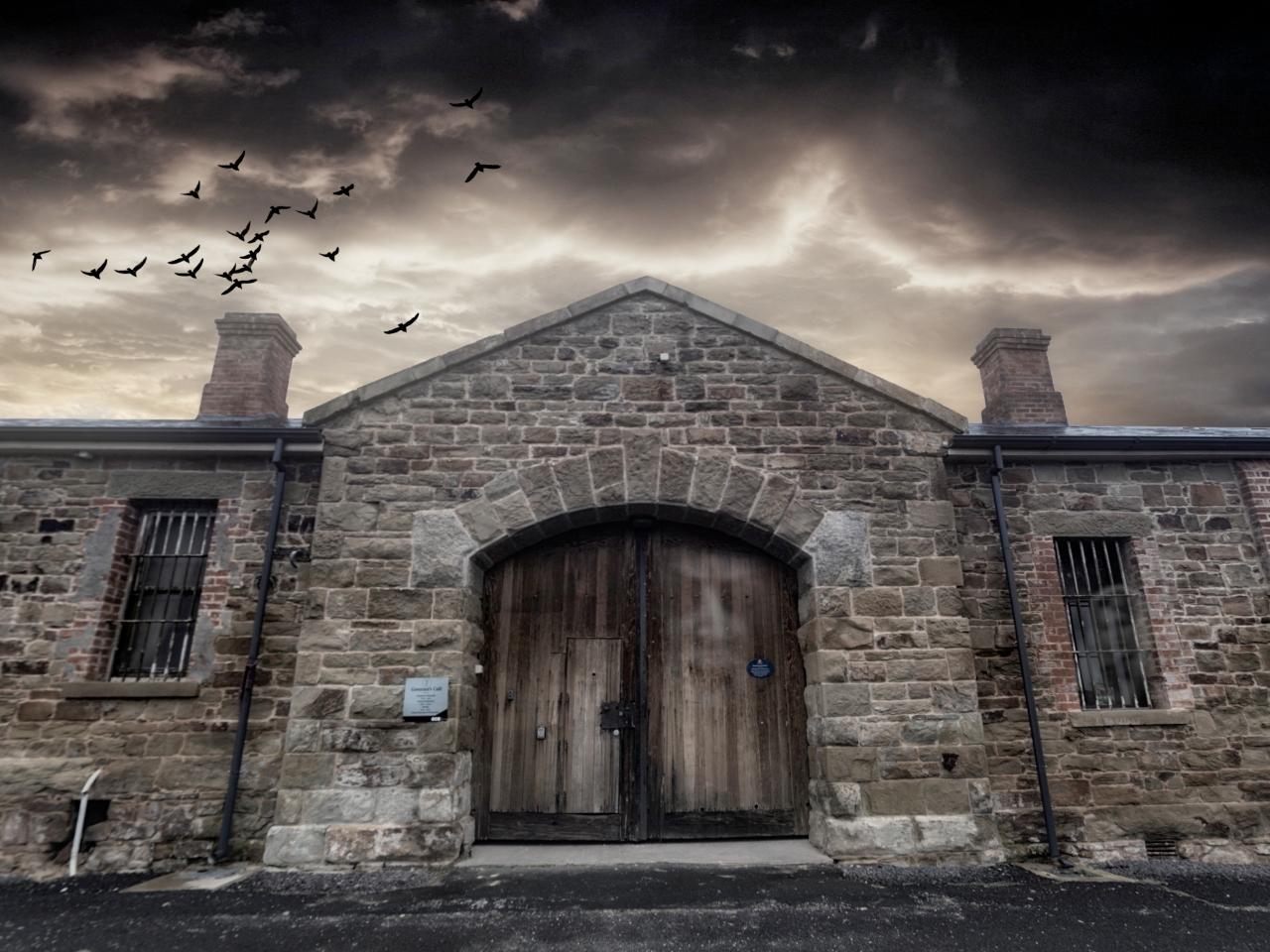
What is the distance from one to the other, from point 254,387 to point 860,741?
27.4 ft

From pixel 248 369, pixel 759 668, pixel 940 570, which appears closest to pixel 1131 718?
pixel 940 570

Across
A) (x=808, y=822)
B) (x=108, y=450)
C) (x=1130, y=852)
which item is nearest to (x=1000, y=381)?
(x=1130, y=852)

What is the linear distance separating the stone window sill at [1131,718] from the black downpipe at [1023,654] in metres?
0.50

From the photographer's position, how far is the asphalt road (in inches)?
170

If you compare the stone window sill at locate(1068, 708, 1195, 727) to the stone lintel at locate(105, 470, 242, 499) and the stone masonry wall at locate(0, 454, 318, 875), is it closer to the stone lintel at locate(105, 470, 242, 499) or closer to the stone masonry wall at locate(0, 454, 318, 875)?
the stone masonry wall at locate(0, 454, 318, 875)

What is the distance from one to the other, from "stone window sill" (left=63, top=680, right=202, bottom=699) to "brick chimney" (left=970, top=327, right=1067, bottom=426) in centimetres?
1032

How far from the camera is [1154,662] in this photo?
23.3ft

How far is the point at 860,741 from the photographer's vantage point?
6.14 meters

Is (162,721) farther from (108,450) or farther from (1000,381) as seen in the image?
(1000,381)

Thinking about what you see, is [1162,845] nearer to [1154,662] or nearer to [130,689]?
[1154,662]

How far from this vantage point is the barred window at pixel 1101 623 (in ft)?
23.3

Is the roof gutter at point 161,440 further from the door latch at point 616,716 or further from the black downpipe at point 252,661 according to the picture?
the door latch at point 616,716

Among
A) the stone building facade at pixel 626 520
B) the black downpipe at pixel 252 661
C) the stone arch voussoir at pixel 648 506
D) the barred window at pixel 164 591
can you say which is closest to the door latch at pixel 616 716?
the stone building facade at pixel 626 520

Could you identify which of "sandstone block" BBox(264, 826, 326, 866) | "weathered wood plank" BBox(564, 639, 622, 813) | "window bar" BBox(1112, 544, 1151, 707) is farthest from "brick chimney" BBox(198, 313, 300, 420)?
"window bar" BBox(1112, 544, 1151, 707)
